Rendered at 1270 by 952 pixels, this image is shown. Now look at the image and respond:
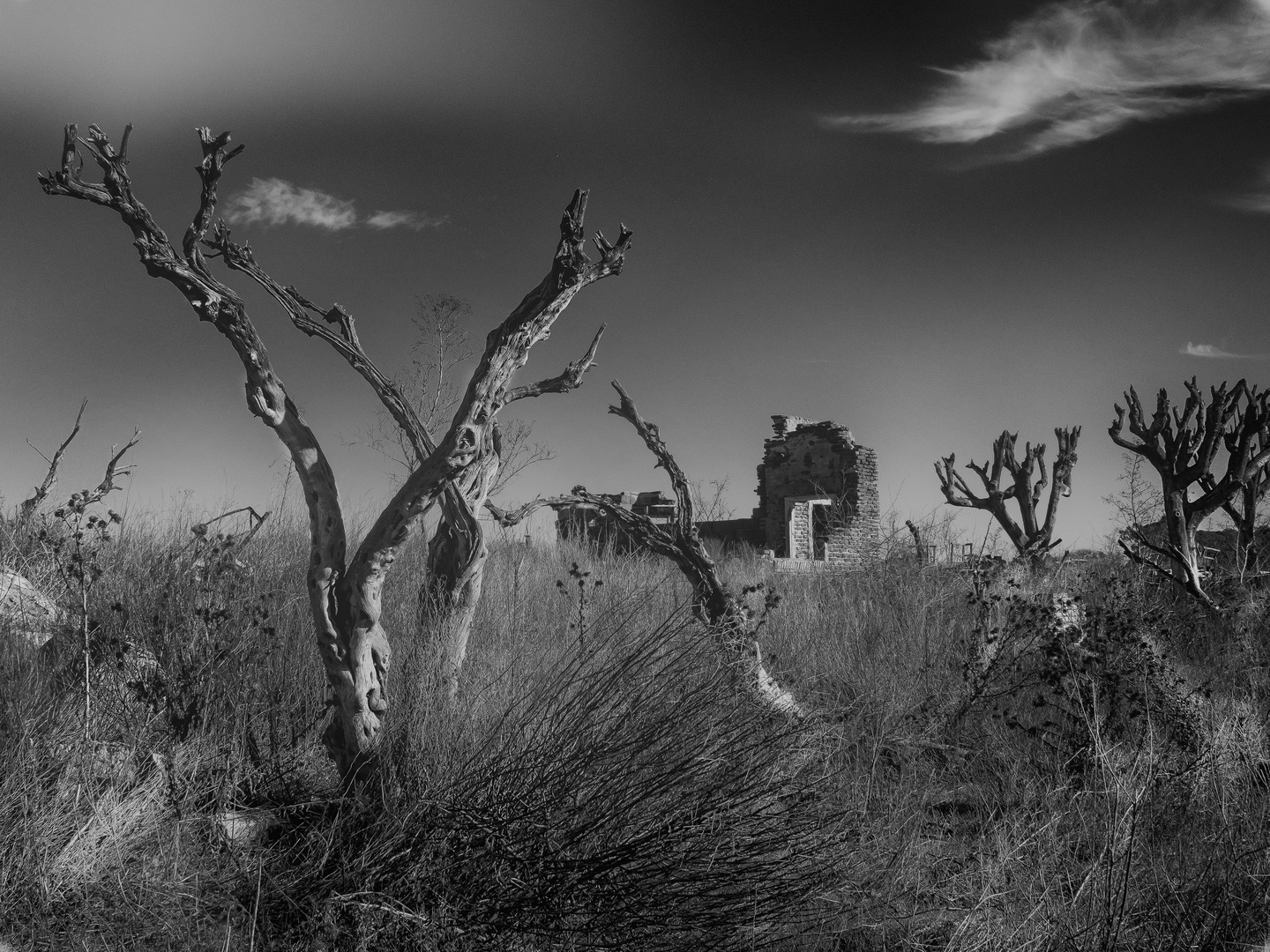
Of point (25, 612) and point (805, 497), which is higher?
point (805, 497)

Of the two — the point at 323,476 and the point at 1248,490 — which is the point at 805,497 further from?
the point at 323,476

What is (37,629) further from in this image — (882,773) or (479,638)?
(882,773)

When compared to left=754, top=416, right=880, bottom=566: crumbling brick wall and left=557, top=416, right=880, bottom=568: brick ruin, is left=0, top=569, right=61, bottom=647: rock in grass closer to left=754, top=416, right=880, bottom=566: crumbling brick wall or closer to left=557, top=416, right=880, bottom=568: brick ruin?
left=557, top=416, right=880, bottom=568: brick ruin

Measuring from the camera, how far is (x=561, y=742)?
2896 mm

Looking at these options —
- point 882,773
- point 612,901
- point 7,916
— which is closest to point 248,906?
point 7,916

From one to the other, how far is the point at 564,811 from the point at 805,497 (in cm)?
2108

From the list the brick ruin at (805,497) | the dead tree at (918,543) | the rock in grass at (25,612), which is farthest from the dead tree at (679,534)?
the brick ruin at (805,497)

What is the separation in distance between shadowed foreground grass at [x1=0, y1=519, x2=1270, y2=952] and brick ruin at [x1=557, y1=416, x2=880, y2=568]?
1686cm

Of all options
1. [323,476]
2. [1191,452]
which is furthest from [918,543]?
[323,476]

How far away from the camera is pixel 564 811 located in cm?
281

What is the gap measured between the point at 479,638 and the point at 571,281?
2.43 meters

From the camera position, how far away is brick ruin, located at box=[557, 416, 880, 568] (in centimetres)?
2258

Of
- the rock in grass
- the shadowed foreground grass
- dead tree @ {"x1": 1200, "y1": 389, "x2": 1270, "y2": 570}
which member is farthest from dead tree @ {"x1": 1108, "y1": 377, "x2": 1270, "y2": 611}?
the rock in grass

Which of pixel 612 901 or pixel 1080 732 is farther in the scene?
pixel 1080 732
